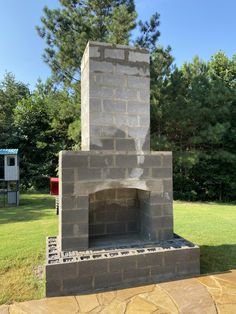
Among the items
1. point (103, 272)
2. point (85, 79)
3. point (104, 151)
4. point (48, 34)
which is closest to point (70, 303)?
point (103, 272)

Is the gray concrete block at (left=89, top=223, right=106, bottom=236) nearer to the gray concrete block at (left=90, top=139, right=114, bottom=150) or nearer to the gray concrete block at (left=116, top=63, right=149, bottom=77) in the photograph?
the gray concrete block at (left=90, top=139, right=114, bottom=150)

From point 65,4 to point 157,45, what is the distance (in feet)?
14.2

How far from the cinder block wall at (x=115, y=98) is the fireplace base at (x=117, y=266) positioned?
1.29 metres

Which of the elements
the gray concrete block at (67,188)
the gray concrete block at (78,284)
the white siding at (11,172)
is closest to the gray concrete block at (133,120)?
the gray concrete block at (67,188)

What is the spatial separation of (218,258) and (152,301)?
1.49 meters

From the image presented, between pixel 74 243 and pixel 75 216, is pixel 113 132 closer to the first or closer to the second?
pixel 75 216

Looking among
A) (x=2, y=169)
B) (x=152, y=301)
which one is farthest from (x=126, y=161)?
(x=2, y=169)

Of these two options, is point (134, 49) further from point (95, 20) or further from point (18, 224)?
point (95, 20)

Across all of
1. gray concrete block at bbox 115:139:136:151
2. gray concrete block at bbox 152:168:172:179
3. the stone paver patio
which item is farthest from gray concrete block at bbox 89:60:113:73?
the stone paver patio

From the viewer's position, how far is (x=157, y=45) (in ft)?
31.7

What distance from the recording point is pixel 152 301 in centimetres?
233

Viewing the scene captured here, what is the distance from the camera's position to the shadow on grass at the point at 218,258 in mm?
3058

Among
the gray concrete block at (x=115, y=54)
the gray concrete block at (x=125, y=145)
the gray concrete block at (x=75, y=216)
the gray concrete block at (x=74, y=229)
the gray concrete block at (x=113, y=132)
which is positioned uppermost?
the gray concrete block at (x=115, y=54)

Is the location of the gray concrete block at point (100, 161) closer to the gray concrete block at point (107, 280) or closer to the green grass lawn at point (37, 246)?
the gray concrete block at point (107, 280)
